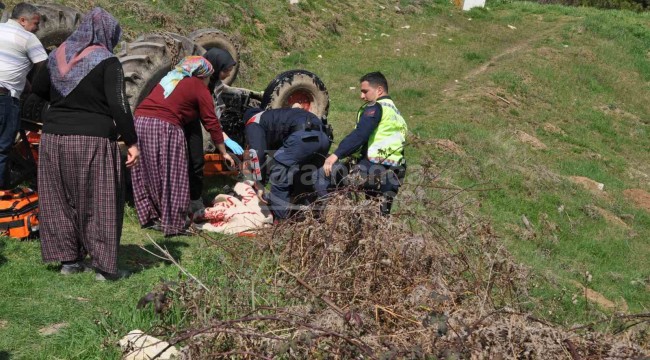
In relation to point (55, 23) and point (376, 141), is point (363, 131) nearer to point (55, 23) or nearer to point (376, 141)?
point (376, 141)

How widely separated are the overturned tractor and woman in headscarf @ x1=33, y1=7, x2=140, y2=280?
161 centimetres

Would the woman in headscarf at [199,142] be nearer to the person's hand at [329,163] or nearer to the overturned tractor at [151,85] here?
the overturned tractor at [151,85]

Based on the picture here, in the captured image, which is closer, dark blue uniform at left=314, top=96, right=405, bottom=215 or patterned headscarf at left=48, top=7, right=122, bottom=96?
patterned headscarf at left=48, top=7, right=122, bottom=96

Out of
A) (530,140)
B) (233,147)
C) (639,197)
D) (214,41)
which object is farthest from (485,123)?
→ (233,147)

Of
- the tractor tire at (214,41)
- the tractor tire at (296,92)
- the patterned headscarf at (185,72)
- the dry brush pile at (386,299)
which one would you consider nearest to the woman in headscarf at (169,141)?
the patterned headscarf at (185,72)

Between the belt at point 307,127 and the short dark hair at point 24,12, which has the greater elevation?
the short dark hair at point 24,12

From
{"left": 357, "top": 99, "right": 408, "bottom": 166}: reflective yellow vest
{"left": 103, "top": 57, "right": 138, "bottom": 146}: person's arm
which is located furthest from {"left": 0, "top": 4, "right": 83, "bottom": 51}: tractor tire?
{"left": 357, "top": 99, "right": 408, "bottom": 166}: reflective yellow vest

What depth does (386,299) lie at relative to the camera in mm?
4141

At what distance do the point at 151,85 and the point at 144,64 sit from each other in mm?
210

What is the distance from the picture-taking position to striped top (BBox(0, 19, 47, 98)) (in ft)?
18.8

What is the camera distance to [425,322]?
11.1 ft

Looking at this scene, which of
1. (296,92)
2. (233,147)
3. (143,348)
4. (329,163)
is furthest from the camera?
(296,92)

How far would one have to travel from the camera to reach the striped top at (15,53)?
573 cm

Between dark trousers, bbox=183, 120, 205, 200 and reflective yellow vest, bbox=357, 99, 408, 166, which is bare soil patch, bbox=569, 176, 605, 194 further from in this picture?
dark trousers, bbox=183, 120, 205, 200
